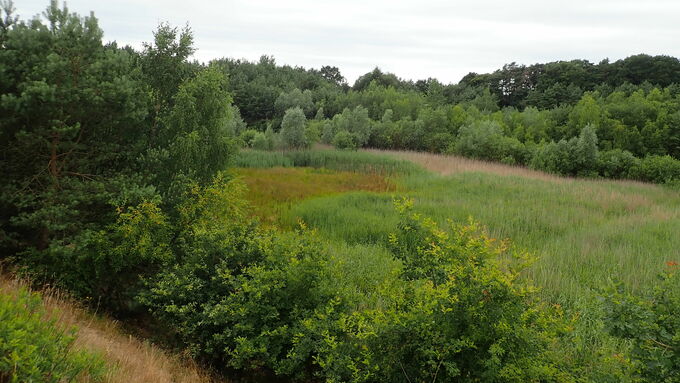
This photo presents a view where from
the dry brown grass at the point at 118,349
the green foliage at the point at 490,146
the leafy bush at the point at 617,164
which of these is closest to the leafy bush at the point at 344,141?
the green foliage at the point at 490,146

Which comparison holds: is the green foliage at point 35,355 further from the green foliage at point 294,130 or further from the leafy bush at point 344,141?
the leafy bush at point 344,141

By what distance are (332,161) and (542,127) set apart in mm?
22223

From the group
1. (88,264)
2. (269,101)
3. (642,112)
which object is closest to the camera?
(88,264)

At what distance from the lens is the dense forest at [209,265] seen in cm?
432

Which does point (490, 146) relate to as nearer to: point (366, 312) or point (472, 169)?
point (472, 169)

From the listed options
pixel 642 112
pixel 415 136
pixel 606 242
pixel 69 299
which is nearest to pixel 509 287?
pixel 69 299

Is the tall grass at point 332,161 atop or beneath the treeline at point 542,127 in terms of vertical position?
beneath

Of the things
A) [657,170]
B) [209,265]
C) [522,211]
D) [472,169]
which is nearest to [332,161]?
[472,169]

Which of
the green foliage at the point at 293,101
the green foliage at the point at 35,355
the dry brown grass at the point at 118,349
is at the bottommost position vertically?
the dry brown grass at the point at 118,349

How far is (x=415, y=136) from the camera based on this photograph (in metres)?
39.9

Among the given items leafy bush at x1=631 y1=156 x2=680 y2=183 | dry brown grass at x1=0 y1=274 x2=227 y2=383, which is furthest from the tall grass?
dry brown grass at x1=0 y1=274 x2=227 y2=383

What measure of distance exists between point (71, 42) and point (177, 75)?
9.20 feet

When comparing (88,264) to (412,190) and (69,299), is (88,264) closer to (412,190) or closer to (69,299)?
(69,299)

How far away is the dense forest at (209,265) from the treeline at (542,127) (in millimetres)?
11120
